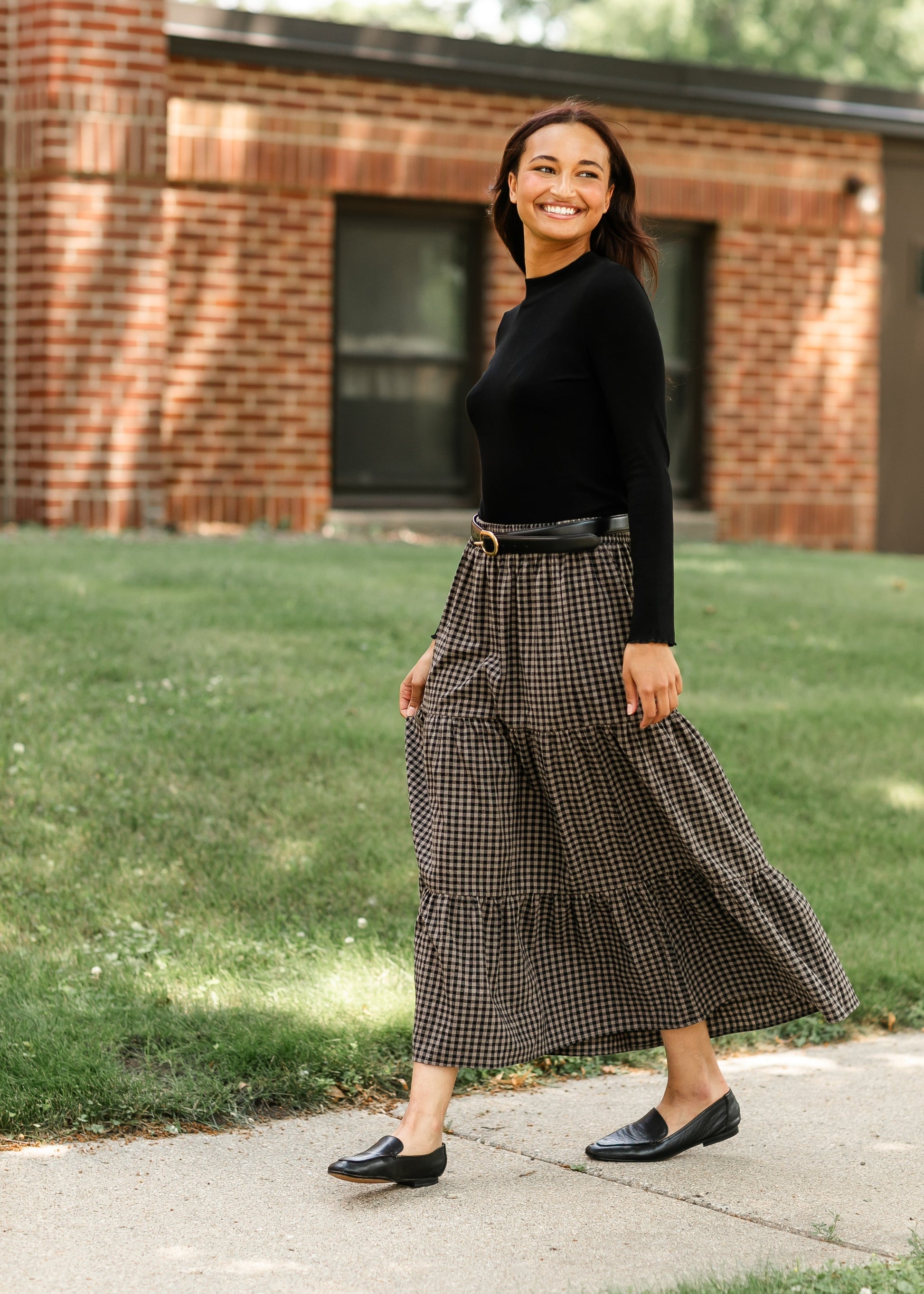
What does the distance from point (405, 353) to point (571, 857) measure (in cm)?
925

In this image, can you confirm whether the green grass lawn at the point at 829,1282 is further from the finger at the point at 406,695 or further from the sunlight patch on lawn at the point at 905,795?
the sunlight patch on lawn at the point at 905,795

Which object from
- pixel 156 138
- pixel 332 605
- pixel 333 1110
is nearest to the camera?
pixel 333 1110

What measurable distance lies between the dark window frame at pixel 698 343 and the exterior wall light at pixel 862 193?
1248mm

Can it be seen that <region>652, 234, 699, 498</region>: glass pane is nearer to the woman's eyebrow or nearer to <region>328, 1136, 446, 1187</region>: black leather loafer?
the woman's eyebrow

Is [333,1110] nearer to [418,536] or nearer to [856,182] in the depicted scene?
[418,536]

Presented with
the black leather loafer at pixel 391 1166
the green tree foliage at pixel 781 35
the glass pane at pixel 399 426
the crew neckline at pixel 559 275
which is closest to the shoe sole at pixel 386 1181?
the black leather loafer at pixel 391 1166

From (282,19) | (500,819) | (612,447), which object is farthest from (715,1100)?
(282,19)

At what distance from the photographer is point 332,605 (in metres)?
7.66

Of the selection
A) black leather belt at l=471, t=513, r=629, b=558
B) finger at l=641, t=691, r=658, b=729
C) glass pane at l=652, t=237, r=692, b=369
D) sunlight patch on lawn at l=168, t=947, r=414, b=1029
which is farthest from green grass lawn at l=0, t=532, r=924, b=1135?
glass pane at l=652, t=237, r=692, b=369

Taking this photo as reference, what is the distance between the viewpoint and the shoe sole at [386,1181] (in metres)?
3.17

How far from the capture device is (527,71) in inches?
471

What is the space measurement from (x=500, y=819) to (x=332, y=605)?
4450 millimetres

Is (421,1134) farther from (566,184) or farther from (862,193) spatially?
(862,193)

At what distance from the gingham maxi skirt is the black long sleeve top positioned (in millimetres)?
113
